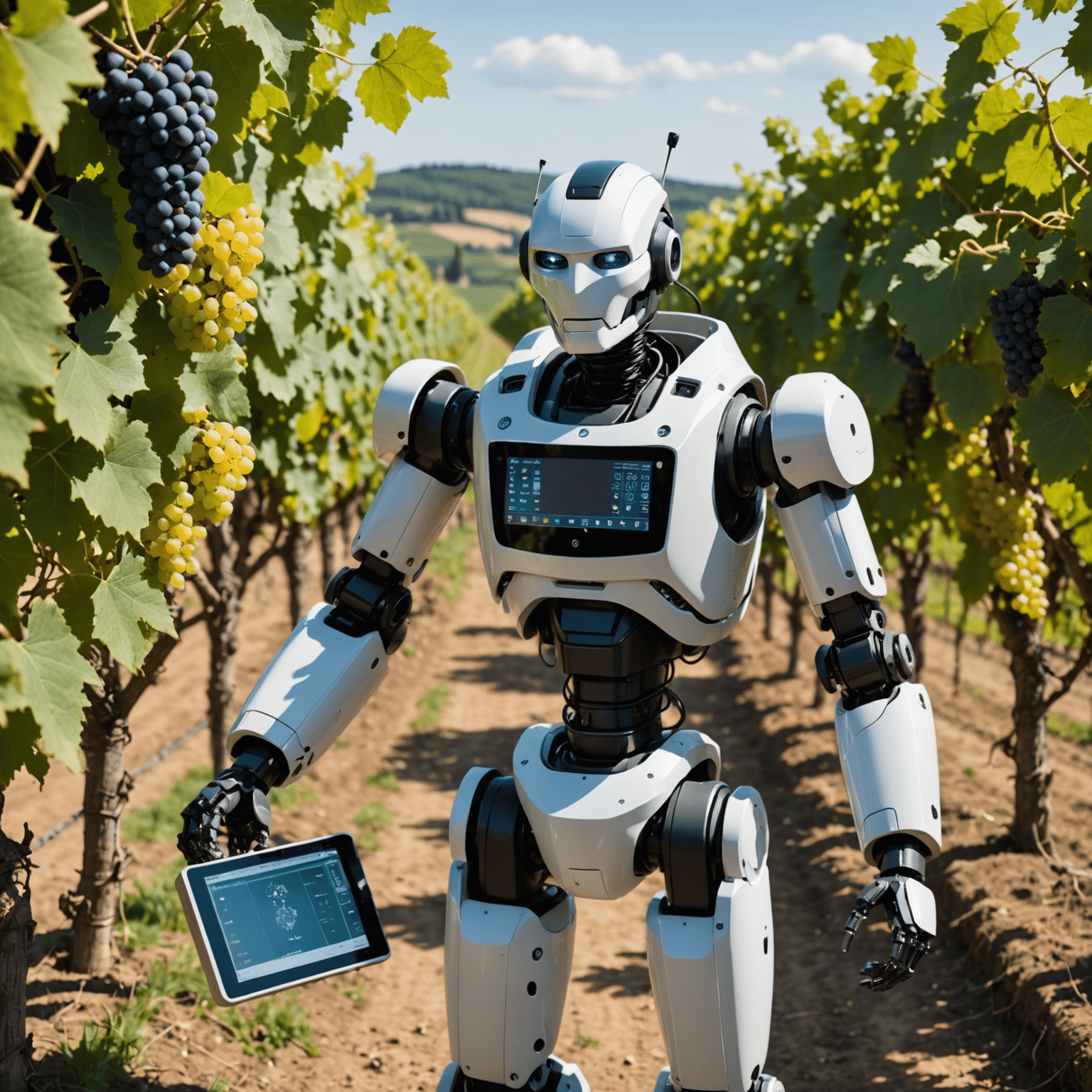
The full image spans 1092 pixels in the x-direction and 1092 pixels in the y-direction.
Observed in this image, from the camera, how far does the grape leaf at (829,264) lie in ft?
16.3

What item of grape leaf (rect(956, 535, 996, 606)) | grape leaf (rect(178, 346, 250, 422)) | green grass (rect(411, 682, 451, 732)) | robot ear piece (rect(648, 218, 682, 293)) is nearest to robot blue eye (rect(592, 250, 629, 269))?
robot ear piece (rect(648, 218, 682, 293))

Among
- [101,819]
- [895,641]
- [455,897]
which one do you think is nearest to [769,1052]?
[455,897]

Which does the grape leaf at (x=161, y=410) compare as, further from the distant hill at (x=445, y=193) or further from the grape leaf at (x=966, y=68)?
the distant hill at (x=445, y=193)

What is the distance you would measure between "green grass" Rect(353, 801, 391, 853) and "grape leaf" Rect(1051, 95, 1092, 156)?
515 cm

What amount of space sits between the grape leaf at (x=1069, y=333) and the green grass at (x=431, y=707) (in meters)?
6.87

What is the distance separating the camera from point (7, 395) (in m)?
1.40

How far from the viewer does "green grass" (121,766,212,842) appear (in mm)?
5898

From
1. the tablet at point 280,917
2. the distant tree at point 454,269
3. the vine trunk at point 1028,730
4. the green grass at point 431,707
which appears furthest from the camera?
the distant tree at point 454,269

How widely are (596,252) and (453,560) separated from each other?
13.6 meters

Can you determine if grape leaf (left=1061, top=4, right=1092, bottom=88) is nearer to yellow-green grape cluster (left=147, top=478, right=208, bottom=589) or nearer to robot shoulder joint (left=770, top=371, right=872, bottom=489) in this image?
robot shoulder joint (left=770, top=371, right=872, bottom=489)

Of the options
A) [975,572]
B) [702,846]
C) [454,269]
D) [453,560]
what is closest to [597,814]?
[702,846]

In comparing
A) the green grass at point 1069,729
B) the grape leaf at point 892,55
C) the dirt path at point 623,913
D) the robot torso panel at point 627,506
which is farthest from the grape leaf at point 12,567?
the green grass at point 1069,729

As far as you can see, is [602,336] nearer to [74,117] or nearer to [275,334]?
[74,117]

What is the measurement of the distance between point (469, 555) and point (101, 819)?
13.9 meters
